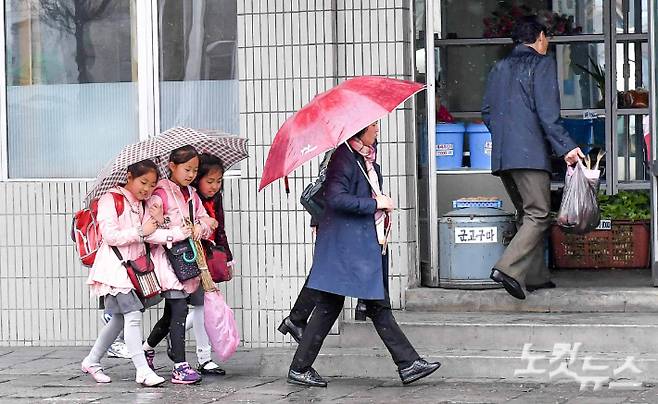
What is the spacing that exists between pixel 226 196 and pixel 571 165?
8.57 feet

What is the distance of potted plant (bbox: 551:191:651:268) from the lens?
1106 centimetres

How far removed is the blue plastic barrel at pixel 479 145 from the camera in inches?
435

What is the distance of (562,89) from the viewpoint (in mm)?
11781

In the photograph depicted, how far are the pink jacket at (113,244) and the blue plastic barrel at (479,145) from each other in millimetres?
3149

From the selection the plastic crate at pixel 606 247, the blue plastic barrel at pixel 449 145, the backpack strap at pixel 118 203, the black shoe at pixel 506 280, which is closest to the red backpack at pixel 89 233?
the backpack strap at pixel 118 203

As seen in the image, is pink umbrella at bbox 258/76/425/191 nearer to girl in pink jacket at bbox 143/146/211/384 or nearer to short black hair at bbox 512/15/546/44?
girl in pink jacket at bbox 143/146/211/384

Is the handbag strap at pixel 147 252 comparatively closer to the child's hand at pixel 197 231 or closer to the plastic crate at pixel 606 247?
the child's hand at pixel 197 231

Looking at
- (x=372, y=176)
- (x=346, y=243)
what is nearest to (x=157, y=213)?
(x=346, y=243)

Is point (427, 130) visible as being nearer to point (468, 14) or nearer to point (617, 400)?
point (468, 14)

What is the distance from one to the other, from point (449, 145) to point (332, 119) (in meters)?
2.90

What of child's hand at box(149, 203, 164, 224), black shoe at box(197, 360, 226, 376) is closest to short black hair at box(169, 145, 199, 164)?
child's hand at box(149, 203, 164, 224)

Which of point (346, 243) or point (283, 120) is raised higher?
point (283, 120)

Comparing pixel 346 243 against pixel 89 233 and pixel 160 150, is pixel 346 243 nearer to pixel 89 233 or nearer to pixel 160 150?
pixel 160 150

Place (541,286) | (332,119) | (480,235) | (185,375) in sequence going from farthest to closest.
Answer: (480,235) → (541,286) → (185,375) → (332,119)
